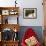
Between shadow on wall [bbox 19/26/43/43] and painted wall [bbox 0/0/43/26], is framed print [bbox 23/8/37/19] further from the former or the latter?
shadow on wall [bbox 19/26/43/43]

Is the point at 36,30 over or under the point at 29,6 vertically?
under

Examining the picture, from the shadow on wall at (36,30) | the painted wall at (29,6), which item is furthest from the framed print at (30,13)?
the shadow on wall at (36,30)

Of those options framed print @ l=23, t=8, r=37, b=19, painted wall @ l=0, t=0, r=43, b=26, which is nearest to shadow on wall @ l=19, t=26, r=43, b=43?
painted wall @ l=0, t=0, r=43, b=26

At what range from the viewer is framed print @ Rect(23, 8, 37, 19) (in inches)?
236

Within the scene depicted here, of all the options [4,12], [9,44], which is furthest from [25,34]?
[4,12]

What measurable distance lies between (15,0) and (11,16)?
608 mm

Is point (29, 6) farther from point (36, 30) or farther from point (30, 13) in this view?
point (36, 30)

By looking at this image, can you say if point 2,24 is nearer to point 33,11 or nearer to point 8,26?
point 8,26

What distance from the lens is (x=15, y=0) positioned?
6.01m

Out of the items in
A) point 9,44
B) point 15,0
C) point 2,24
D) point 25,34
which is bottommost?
point 9,44

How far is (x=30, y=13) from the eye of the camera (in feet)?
19.7

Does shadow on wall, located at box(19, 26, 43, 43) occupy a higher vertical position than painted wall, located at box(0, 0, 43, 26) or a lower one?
lower

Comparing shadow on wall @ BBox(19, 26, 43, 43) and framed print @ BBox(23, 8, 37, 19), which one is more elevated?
framed print @ BBox(23, 8, 37, 19)

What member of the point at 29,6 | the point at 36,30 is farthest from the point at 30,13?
the point at 36,30
